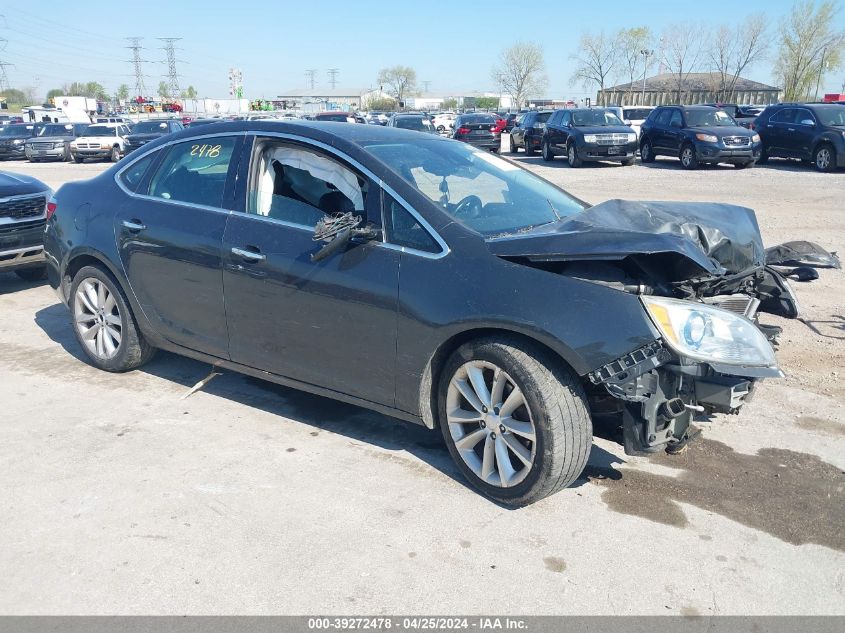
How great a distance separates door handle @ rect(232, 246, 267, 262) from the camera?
4270 mm

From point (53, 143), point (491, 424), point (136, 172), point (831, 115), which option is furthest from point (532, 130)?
point (491, 424)

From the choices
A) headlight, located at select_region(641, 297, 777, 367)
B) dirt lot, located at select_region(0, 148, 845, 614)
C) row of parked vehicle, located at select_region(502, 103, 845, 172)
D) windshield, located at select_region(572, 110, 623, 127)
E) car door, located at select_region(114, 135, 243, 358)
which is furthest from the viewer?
windshield, located at select_region(572, 110, 623, 127)

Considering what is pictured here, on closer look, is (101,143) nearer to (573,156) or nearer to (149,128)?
(149,128)

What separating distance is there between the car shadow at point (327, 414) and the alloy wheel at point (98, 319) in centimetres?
33

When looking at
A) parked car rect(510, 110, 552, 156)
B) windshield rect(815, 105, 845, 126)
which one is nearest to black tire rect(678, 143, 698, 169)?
windshield rect(815, 105, 845, 126)

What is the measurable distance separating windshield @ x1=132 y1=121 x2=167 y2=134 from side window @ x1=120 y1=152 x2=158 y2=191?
1018 inches

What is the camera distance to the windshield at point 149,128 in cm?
2937

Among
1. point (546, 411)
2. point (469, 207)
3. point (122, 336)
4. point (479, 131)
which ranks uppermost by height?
point (469, 207)

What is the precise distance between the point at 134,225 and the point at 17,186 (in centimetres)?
375

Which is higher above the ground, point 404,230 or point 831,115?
point 831,115

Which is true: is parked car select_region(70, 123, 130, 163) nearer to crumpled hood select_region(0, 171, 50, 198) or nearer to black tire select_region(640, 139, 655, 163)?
black tire select_region(640, 139, 655, 163)

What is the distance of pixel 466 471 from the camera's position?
3.79m

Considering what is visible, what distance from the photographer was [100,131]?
99.1 ft

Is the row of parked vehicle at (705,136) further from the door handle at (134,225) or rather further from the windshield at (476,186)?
the door handle at (134,225)
